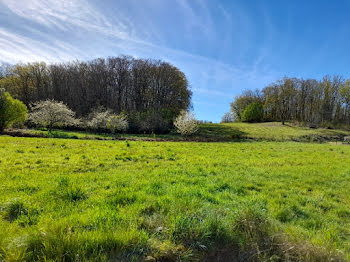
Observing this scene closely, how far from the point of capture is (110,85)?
45.7 meters

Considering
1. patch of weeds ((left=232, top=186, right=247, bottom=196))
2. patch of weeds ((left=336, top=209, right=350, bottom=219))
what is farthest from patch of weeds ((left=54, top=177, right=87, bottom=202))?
patch of weeds ((left=336, top=209, right=350, bottom=219))

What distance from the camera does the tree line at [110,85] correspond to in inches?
1766

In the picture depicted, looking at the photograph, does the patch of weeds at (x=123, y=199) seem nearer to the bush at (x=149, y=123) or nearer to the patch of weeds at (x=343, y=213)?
the patch of weeds at (x=343, y=213)

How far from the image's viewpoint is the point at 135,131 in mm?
33594

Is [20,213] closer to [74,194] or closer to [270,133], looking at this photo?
[74,194]

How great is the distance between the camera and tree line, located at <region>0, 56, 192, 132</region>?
4484cm

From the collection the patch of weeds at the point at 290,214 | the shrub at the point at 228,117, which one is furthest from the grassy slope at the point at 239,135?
the shrub at the point at 228,117

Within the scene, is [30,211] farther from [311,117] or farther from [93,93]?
[311,117]

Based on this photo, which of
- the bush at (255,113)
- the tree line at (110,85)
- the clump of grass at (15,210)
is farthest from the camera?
the bush at (255,113)

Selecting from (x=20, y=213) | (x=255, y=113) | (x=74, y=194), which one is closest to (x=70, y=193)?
(x=74, y=194)

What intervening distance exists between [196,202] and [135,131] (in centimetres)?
3094

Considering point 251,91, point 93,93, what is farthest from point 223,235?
point 251,91

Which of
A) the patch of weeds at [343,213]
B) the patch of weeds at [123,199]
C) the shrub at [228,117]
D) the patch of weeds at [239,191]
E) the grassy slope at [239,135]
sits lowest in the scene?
the patch of weeds at [343,213]

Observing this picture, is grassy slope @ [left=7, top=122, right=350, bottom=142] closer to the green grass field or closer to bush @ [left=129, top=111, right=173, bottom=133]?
bush @ [left=129, top=111, right=173, bottom=133]
